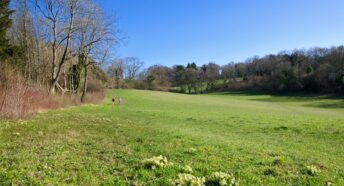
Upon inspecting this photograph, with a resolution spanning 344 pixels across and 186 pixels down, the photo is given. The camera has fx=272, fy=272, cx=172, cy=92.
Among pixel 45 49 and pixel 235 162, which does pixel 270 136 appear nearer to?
pixel 235 162

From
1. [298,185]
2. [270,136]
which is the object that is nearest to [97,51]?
[270,136]

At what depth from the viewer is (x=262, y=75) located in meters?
103

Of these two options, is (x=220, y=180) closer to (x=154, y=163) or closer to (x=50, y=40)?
(x=154, y=163)

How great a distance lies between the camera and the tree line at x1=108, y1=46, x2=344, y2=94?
76188 mm

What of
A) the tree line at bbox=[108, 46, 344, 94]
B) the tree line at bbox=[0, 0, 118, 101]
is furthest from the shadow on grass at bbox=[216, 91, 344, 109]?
the tree line at bbox=[0, 0, 118, 101]

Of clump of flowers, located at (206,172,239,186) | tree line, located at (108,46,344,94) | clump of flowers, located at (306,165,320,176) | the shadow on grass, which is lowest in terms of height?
the shadow on grass

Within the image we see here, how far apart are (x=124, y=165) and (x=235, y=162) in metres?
2.72

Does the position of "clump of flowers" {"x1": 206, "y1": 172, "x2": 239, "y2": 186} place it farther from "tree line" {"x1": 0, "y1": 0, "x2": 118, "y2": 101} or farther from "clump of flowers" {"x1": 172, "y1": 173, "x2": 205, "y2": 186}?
"tree line" {"x1": 0, "y1": 0, "x2": 118, "y2": 101}

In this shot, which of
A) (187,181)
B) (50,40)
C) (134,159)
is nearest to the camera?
(187,181)

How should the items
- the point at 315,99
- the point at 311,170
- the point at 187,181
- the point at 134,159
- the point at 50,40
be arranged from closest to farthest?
1. the point at 187,181
2. the point at 311,170
3. the point at 134,159
4. the point at 50,40
5. the point at 315,99

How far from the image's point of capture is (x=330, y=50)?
8906 centimetres

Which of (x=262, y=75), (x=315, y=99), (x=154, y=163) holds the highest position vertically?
(x=262, y=75)

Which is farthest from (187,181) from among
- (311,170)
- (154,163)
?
(311,170)

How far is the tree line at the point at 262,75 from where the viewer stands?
76.2 meters
